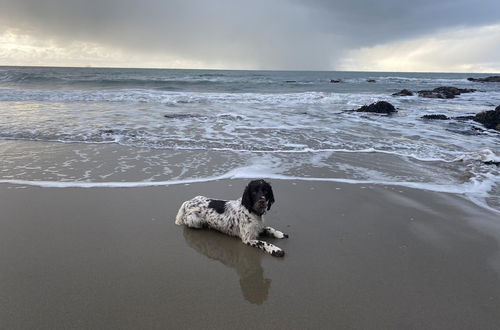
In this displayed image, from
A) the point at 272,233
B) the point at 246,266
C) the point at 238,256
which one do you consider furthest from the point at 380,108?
the point at 246,266

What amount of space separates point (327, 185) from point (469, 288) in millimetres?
3169

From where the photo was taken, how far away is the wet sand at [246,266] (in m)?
3.03

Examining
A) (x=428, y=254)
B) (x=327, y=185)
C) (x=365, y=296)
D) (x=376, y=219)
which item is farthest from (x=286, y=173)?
(x=365, y=296)

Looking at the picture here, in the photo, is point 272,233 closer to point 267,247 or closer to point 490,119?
point 267,247

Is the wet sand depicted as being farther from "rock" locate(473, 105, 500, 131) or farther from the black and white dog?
"rock" locate(473, 105, 500, 131)

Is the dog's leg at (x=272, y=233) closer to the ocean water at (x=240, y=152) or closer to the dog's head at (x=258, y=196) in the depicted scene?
the dog's head at (x=258, y=196)

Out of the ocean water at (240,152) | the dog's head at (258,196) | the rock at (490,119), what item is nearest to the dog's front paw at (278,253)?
the dog's head at (258,196)

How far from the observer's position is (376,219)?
5059 millimetres

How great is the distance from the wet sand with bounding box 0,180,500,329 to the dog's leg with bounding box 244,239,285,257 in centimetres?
9

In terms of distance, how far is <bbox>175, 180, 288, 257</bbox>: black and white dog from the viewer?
14.3ft

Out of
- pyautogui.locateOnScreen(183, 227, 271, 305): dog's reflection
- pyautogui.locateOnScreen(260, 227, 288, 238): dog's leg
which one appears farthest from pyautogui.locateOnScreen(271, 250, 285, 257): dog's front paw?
pyautogui.locateOnScreen(260, 227, 288, 238): dog's leg

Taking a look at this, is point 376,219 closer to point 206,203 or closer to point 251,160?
point 206,203

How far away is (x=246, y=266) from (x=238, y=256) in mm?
247

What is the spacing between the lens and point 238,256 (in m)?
4.12
